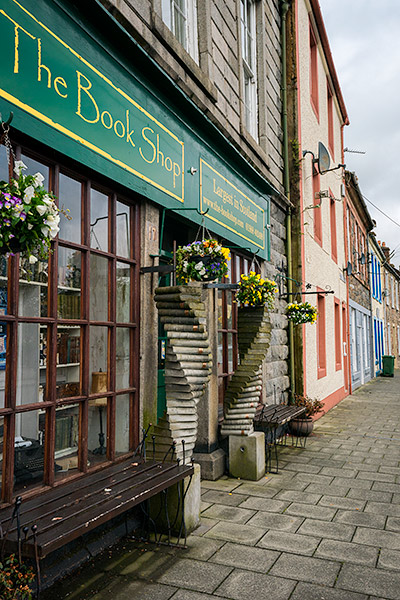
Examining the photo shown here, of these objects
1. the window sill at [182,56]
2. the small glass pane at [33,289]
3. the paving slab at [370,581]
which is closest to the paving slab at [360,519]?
the paving slab at [370,581]

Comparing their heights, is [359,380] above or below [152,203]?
below

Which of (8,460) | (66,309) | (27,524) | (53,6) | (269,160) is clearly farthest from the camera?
(269,160)

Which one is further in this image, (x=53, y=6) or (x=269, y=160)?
(x=269, y=160)

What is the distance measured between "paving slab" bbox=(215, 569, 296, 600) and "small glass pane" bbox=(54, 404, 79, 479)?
1.33 meters

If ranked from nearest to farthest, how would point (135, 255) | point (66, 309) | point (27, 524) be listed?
point (27, 524), point (66, 309), point (135, 255)

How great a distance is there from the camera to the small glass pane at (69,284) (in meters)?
3.60

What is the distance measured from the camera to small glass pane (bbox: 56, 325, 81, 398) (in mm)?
3562

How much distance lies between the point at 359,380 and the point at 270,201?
37.6ft

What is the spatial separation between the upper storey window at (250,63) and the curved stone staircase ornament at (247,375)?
3495mm

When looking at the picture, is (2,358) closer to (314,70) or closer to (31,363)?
(31,363)

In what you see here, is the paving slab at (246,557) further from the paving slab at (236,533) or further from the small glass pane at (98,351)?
the small glass pane at (98,351)

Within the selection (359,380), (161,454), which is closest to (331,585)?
(161,454)

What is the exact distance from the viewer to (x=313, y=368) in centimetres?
1009

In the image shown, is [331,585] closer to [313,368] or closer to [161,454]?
[161,454]
